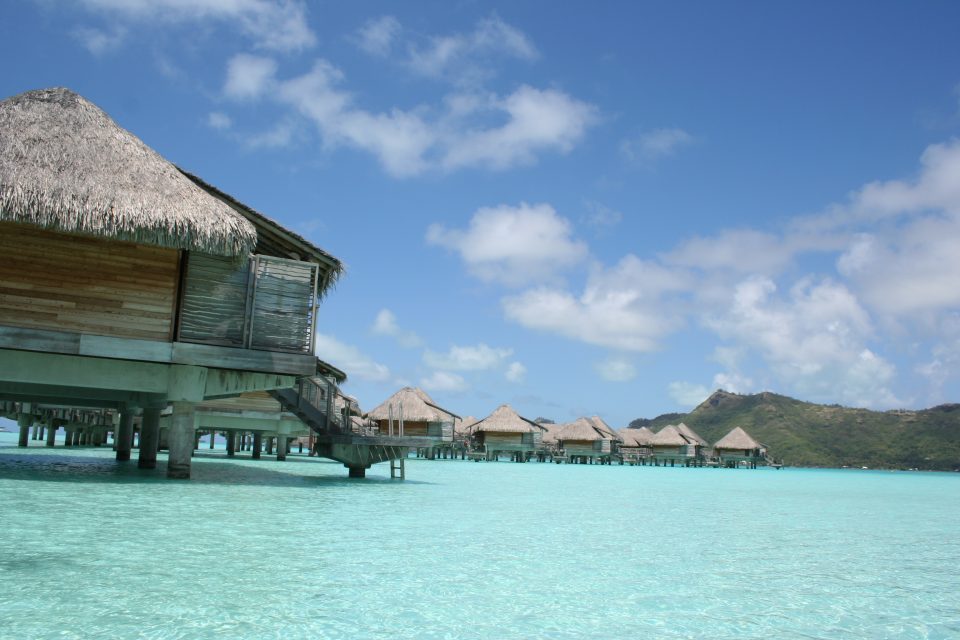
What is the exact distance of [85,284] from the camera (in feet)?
41.1

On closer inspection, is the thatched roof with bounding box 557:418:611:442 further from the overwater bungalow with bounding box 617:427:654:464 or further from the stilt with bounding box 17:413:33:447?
the stilt with bounding box 17:413:33:447

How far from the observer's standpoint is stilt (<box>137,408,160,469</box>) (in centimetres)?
1803

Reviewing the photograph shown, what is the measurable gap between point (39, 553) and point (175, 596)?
80.2 inches

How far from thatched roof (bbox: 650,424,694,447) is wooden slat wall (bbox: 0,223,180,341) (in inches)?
2256

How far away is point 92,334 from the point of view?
1238cm

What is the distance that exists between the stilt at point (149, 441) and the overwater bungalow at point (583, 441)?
42612 mm

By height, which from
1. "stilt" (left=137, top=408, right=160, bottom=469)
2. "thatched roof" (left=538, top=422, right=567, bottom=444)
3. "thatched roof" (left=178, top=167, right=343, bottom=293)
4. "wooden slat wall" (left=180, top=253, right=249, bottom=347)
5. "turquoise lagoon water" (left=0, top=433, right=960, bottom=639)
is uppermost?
"thatched roof" (left=178, top=167, right=343, bottom=293)

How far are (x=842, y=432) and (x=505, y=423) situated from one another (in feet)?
243

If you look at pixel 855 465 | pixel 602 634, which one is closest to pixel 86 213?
pixel 602 634

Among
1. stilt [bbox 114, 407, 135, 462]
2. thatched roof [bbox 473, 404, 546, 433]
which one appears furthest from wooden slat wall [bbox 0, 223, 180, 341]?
thatched roof [bbox 473, 404, 546, 433]

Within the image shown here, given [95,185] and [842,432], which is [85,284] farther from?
[842,432]

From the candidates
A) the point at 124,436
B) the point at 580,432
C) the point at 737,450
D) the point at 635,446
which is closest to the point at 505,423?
the point at 580,432

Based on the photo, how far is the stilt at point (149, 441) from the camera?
18031 millimetres

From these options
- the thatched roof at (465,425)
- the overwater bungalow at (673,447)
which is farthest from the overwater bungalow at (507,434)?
the overwater bungalow at (673,447)
